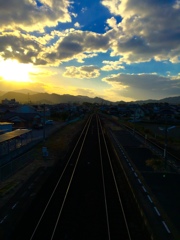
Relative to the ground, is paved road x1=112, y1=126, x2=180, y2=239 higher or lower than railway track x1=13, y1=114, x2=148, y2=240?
higher

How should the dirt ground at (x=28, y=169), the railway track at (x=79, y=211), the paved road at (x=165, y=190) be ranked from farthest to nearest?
the dirt ground at (x=28, y=169)
the paved road at (x=165, y=190)
the railway track at (x=79, y=211)

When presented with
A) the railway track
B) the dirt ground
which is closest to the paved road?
the railway track

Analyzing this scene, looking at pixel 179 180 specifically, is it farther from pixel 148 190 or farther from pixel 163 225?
pixel 163 225

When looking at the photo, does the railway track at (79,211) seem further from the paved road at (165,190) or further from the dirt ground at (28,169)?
the dirt ground at (28,169)

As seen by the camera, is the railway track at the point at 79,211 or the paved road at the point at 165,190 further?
the paved road at the point at 165,190

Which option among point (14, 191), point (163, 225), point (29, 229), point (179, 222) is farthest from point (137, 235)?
point (14, 191)

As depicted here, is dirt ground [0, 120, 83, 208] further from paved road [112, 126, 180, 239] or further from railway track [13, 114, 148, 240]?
paved road [112, 126, 180, 239]

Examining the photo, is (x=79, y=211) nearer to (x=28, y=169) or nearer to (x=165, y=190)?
(x=165, y=190)

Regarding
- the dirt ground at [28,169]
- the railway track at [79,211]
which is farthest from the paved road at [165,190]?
the dirt ground at [28,169]

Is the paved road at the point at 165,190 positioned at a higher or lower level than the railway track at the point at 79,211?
higher

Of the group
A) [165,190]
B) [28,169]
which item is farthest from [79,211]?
[28,169]
